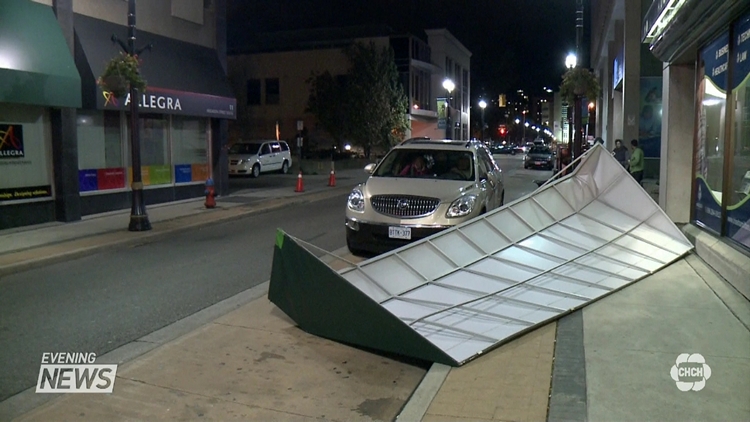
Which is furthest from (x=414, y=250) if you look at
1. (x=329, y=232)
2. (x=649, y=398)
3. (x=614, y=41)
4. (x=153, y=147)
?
(x=614, y=41)

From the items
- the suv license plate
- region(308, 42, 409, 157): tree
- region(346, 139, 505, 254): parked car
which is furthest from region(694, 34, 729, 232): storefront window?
region(308, 42, 409, 157): tree

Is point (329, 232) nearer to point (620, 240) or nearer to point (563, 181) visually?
point (563, 181)

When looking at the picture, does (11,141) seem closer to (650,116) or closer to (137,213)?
(137,213)

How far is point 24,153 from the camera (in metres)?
14.9

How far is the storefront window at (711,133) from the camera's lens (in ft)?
29.6

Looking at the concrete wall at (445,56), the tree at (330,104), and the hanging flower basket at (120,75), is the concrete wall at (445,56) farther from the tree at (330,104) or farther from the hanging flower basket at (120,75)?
the hanging flower basket at (120,75)

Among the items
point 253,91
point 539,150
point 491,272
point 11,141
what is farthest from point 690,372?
point 253,91

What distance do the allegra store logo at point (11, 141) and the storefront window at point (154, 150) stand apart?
13.4 feet

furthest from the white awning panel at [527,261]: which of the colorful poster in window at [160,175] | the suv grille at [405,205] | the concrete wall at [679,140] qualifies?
the colorful poster in window at [160,175]

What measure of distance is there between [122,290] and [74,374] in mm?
3347

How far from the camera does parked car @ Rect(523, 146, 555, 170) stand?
127 feet

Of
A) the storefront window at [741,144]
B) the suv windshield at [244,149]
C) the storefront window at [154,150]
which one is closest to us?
the storefront window at [741,144]

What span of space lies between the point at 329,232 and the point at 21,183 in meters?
7.06

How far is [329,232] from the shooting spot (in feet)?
47.6
